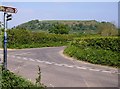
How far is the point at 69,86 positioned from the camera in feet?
40.3

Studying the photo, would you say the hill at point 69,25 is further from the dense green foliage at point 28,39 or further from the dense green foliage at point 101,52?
the dense green foliage at point 101,52

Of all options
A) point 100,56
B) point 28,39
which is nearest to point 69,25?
point 28,39

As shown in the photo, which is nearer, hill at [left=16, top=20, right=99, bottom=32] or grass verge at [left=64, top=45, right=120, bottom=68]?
grass verge at [left=64, top=45, right=120, bottom=68]

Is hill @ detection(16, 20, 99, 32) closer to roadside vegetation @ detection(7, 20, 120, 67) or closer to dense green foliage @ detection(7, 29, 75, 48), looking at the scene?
roadside vegetation @ detection(7, 20, 120, 67)

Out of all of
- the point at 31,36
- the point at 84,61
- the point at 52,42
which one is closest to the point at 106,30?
the point at 52,42

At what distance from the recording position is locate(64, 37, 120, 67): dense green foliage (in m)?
19.7

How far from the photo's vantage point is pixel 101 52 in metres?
21.9

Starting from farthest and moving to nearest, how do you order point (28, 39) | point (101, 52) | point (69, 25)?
point (69, 25)
point (28, 39)
point (101, 52)

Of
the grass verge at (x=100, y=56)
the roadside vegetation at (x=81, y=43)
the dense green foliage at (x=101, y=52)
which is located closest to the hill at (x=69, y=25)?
the roadside vegetation at (x=81, y=43)

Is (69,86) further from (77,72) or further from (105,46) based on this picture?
(105,46)

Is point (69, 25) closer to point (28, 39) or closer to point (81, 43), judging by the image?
point (28, 39)

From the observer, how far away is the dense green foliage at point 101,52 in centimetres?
1967

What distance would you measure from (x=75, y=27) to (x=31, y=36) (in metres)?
68.8

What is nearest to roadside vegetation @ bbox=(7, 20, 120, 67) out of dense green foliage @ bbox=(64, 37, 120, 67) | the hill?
dense green foliage @ bbox=(64, 37, 120, 67)
